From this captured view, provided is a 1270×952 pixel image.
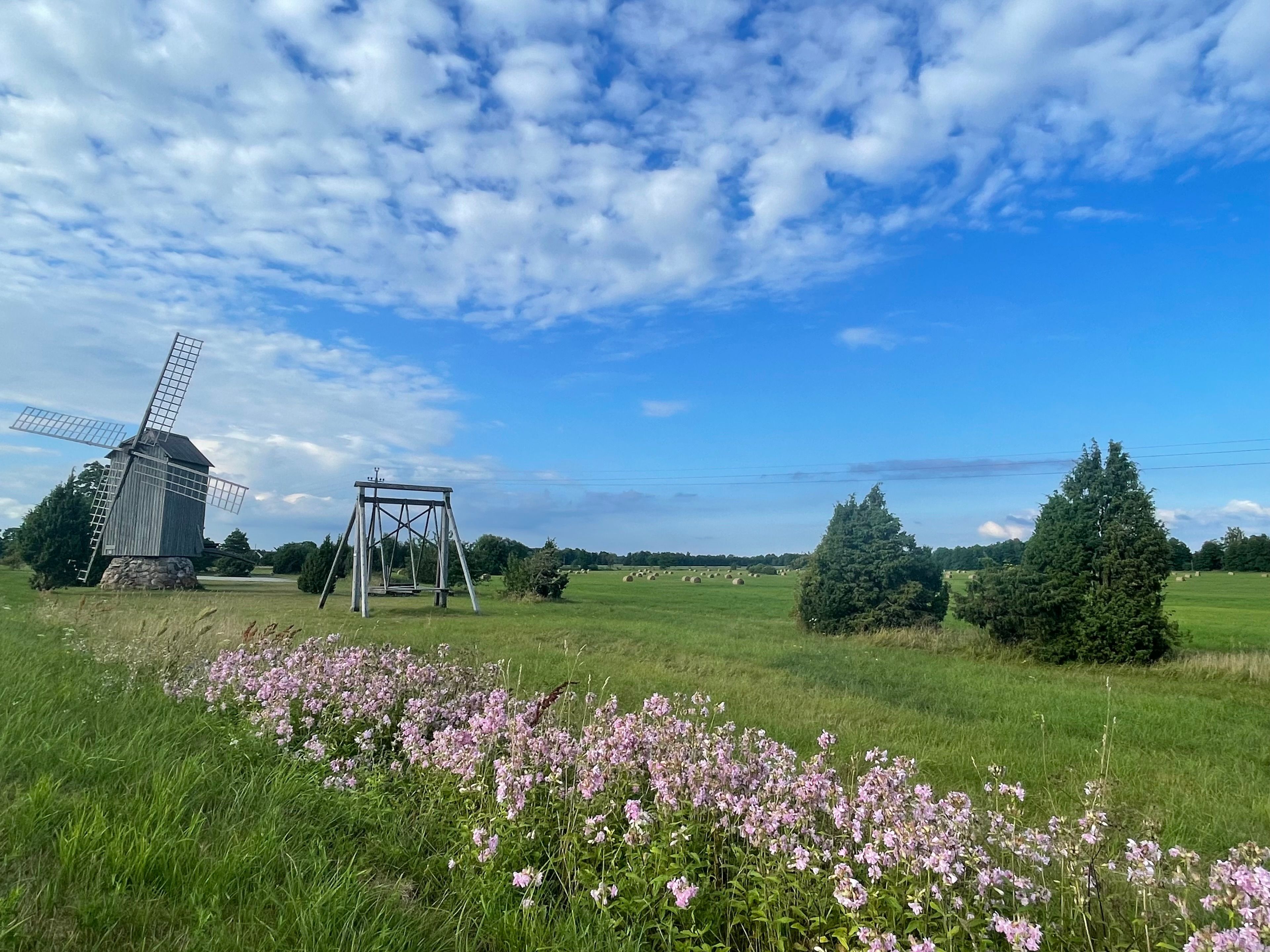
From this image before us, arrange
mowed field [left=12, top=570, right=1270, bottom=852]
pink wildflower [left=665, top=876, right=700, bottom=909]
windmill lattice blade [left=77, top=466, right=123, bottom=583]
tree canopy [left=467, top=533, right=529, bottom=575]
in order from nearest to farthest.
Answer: pink wildflower [left=665, top=876, right=700, bottom=909], mowed field [left=12, top=570, right=1270, bottom=852], windmill lattice blade [left=77, top=466, right=123, bottom=583], tree canopy [left=467, top=533, right=529, bottom=575]

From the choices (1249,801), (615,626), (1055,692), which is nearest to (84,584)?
(615,626)

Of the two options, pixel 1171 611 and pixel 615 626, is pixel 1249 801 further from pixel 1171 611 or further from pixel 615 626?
pixel 615 626

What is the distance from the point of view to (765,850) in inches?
133

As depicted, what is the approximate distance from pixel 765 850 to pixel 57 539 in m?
39.4

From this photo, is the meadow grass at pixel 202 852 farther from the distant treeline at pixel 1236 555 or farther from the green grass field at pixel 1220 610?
the distant treeline at pixel 1236 555

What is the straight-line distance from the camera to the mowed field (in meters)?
6.68

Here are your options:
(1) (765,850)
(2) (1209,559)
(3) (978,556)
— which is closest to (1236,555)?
(2) (1209,559)

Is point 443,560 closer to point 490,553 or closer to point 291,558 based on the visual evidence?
point 490,553

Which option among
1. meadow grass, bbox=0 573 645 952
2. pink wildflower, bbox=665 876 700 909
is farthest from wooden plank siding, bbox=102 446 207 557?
pink wildflower, bbox=665 876 700 909

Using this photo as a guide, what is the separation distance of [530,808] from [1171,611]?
680 inches

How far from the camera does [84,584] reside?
109 ft

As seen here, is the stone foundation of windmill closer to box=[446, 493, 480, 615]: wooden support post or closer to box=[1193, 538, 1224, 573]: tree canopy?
box=[446, 493, 480, 615]: wooden support post

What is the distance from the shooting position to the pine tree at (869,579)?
21938 millimetres

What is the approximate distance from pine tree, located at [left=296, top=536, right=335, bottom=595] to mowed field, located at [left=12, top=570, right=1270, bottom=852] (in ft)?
41.1
